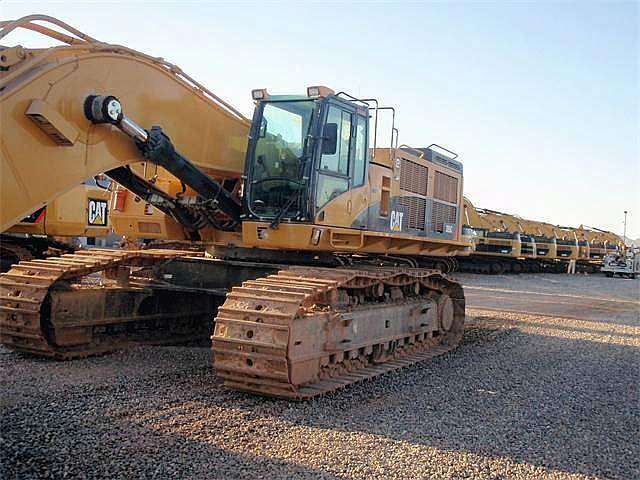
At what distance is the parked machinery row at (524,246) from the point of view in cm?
3288

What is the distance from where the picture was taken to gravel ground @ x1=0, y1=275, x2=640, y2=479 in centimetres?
475

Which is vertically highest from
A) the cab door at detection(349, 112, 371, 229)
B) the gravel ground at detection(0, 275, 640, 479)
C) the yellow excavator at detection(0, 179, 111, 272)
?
the cab door at detection(349, 112, 371, 229)

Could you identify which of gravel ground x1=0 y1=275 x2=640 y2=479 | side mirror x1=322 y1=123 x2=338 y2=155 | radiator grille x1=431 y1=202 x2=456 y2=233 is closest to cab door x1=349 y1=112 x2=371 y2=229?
side mirror x1=322 y1=123 x2=338 y2=155

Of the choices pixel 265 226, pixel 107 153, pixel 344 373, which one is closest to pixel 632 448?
pixel 344 373

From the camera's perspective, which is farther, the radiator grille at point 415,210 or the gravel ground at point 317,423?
the radiator grille at point 415,210

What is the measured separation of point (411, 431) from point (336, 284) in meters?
1.85

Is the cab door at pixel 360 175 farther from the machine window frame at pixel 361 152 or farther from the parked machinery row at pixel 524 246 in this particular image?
the parked machinery row at pixel 524 246

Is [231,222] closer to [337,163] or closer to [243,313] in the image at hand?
[337,163]

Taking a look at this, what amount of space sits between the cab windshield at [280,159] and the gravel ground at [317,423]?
2.10m

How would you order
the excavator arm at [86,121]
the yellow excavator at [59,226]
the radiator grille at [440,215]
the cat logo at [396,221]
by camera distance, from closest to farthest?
the excavator arm at [86,121] → the cat logo at [396,221] → the radiator grille at [440,215] → the yellow excavator at [59,226]

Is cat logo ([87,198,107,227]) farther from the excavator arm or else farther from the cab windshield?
the cab windshield

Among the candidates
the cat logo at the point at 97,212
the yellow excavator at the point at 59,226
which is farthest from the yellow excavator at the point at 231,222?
the cat logo at the point at 97,212

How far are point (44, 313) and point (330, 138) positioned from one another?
12.9 feet

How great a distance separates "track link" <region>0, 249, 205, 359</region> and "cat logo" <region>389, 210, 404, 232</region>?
367 centimetres
